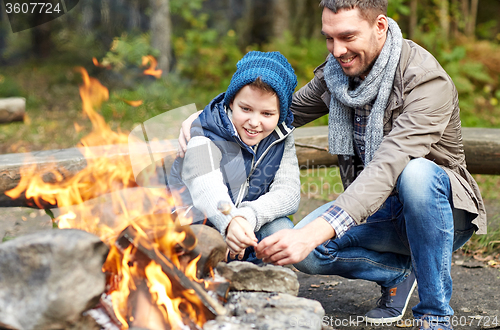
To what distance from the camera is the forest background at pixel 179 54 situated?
7797 mm

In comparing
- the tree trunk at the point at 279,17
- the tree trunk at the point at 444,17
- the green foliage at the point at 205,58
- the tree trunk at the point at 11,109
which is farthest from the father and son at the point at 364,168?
the tree trunk at the point at 444,17

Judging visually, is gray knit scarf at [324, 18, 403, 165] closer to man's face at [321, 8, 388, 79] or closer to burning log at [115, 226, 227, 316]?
man's face at [321, 8, 388, 79]

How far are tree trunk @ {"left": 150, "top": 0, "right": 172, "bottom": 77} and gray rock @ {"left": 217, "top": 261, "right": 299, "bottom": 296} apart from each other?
729 cm

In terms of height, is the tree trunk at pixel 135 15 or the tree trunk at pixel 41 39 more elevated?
the tree trunk at pixel 135 15

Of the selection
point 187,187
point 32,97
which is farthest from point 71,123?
point 187,187

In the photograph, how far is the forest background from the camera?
7.80m

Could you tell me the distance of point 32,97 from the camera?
9.62m

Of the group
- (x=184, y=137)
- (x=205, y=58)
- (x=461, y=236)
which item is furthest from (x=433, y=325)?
(x=205, y=58)

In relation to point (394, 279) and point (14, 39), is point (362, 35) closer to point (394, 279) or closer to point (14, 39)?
point (394, 279)

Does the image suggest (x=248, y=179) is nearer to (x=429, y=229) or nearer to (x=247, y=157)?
(x=247, y=157)

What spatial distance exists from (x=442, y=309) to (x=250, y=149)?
4.20ft

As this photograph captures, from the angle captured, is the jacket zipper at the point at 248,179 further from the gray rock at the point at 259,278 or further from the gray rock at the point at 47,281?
the gray rock at the point at 47,281

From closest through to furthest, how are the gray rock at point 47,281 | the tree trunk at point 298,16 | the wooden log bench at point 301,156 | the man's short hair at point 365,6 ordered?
the gray rock at point 47,281, the man's short hair at point 365,6, the wooden log bench at point 301,156, the tree trunk at point 298,16

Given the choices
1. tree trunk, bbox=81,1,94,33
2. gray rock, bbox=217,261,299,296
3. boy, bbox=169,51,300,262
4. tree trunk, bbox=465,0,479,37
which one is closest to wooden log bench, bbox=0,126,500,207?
boy, bbox=169,51,300,262
